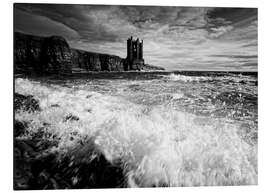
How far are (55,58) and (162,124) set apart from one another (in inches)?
47.8

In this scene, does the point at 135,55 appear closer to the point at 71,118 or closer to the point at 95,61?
the point at 95,61

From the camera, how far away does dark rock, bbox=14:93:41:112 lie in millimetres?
2820

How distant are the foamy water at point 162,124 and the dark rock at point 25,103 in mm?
43

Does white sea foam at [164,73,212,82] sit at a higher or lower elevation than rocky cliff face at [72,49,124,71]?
lower

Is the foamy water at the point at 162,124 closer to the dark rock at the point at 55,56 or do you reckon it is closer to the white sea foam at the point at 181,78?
the white sea foam at the point at 181,78

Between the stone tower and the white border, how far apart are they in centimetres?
37

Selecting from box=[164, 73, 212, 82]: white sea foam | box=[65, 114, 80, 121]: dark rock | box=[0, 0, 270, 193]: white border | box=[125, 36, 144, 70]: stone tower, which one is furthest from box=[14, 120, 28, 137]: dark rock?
box=[164, 73, 212, 82]: white sea foam

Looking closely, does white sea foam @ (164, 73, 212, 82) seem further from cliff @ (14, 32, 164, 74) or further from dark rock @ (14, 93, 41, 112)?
dark rock @ (14, 93, 41, 112)

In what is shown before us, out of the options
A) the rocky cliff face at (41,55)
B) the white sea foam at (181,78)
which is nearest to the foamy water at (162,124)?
the white sea foam at (181,78)
